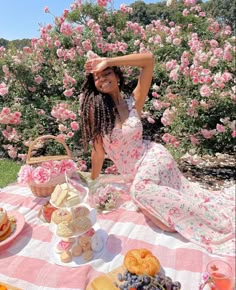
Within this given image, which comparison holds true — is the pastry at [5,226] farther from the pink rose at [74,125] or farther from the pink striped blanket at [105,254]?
the pink rose at [74,125]

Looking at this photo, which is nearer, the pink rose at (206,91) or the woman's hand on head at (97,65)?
the pink rose at (206,91)

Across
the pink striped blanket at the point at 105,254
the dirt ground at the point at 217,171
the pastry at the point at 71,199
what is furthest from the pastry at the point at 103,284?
the dirt ground at the point at 217,171

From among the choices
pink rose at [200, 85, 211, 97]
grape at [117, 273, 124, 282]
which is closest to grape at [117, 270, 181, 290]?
grape at [117, 273, 124, 282]

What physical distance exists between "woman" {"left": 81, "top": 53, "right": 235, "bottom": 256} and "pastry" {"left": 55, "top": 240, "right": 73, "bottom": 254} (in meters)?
0.50

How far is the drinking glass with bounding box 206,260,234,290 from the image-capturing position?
1048 mm

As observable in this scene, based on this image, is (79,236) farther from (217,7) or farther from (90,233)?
(217,7)

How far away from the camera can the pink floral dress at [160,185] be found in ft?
4.63

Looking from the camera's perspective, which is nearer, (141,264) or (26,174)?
(141,264)

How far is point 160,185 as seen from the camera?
1836mm

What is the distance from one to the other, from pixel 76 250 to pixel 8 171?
80.1 inches

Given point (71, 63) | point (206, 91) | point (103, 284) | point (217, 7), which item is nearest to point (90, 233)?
point (103, 284)

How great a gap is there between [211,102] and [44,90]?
3228 mm

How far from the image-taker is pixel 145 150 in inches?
81.0

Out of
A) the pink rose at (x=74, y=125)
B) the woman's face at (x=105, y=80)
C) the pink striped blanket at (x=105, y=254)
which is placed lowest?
the pink striped blanket at (x=105, y=254)
